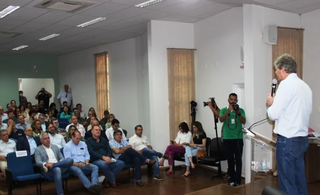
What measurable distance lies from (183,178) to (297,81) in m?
4.42

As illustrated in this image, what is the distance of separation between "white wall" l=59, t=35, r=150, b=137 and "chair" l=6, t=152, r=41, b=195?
4.17 m

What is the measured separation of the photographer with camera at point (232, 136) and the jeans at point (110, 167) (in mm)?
1922

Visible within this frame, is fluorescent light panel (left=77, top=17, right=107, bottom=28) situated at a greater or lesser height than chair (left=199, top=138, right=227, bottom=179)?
greater

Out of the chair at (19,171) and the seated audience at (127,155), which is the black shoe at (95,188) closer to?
the chair at (19,171)

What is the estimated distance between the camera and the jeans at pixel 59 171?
555cm

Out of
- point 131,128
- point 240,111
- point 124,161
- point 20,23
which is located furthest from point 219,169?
point 20,23

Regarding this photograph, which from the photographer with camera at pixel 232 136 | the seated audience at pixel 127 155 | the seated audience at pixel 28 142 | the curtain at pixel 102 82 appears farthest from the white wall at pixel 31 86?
the photographer with camera at pixel 232 136

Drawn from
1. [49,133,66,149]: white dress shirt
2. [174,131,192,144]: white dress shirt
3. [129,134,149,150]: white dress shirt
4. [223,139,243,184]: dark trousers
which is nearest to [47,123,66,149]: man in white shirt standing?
[49,133,66,149]: white dress shirt

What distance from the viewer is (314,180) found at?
5.67m

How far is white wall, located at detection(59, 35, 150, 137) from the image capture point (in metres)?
9.98

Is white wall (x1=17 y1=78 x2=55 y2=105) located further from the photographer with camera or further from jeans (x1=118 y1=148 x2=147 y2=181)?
the photographer with camera

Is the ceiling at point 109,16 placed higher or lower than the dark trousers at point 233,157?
higher

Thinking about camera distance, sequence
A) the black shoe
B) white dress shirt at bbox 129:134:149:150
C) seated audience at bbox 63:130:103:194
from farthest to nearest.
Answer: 1. white dress shirt at bbox 129:134:149:150
2. seated audience at bbox 63:130:103:194
3. the black shoe

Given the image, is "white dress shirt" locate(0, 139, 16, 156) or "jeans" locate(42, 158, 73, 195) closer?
"jeans" locate(42, 158, 73, 195)
